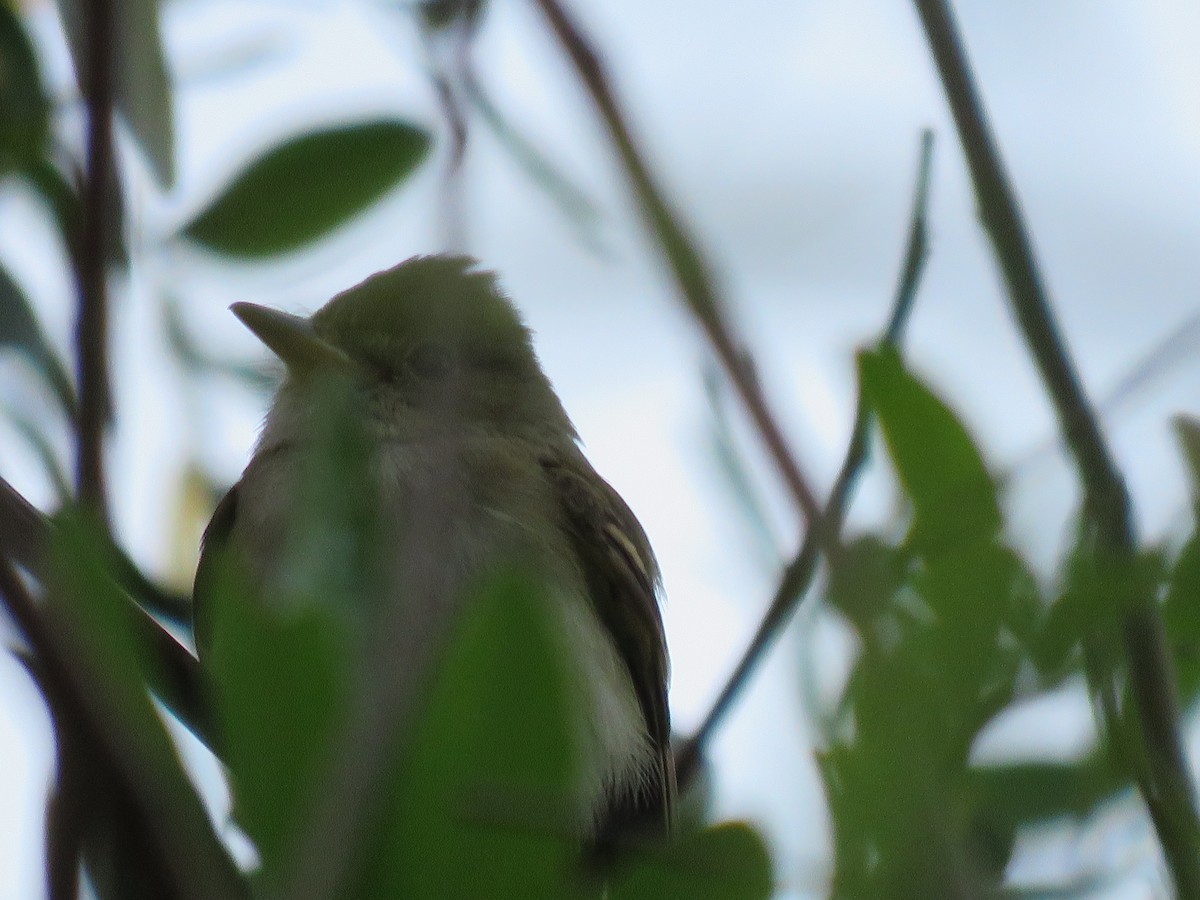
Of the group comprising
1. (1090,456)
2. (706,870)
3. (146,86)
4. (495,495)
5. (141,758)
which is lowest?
(495,495)

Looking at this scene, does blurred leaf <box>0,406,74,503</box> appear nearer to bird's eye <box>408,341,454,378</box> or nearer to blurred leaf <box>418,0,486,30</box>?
blurred leaf <box>418,0,486,30</box>

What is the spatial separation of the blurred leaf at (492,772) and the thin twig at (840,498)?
0.81 feet

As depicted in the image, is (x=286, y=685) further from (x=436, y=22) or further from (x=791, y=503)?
(x=436, y=22)

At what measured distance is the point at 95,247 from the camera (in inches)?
63.6

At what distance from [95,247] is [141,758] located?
0.74 meters

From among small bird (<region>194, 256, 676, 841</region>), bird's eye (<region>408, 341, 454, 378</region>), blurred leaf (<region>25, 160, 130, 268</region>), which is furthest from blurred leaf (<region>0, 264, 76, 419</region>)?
bird's eye (<region>408, 341, 454, 378</region>)

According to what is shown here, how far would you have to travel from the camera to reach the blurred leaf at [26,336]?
7.03 feet

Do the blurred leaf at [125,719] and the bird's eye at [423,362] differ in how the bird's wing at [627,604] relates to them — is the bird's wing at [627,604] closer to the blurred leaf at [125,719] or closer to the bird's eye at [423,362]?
the bird's eye at [423,362]

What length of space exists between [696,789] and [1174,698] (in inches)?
50.3

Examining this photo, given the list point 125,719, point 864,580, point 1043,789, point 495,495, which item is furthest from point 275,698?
point 495,495

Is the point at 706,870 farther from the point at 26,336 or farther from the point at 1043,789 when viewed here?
the point at 26,336

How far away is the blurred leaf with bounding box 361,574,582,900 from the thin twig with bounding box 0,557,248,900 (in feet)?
0.40

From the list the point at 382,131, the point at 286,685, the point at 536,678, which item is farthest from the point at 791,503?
the point at 382,131

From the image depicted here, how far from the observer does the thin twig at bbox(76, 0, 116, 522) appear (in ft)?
4.54
